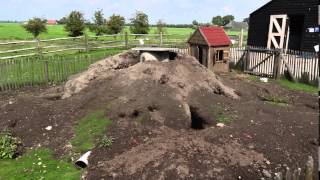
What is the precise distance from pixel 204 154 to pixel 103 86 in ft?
14.8

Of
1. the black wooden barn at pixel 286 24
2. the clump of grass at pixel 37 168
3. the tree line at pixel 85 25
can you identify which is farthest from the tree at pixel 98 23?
the clump of grass at pixel 37 168

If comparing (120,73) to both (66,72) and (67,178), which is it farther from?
(66,72)

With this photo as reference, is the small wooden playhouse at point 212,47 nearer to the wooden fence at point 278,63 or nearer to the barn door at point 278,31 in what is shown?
the wooden fence at point 278,63

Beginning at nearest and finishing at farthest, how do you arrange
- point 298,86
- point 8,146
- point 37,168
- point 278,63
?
point 37,168 < point 8,146 < point 298,86 < point 278,63

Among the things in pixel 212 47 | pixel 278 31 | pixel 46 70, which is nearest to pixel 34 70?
pixel 46 70

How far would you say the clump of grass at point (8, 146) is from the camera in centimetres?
862

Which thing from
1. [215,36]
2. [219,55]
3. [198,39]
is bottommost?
[219,55]

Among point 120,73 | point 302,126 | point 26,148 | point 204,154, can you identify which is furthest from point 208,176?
point 120,73

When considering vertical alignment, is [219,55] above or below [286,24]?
below

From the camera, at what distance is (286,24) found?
76.6ft

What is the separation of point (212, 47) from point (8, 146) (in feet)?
36.5

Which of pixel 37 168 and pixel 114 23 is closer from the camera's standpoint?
pixel 37 168

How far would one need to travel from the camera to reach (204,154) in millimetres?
7449

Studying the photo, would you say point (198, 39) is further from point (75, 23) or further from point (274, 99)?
point (75, 23)
